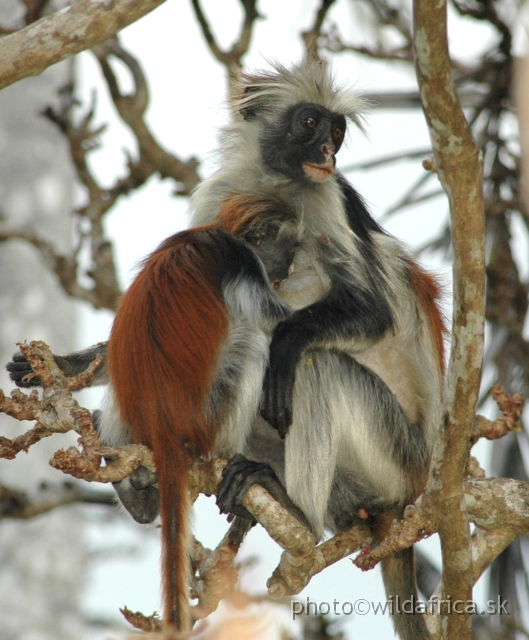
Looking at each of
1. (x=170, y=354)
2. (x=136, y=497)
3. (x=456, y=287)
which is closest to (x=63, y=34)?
(x=170, y=354)

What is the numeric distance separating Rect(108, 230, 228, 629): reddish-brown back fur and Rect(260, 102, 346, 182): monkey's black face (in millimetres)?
999

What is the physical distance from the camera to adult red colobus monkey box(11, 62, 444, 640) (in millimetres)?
3406

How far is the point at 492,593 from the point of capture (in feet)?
16.9

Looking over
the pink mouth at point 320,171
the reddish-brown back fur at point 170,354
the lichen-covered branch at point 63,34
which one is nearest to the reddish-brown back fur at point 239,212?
the pink mouth at point 320,171

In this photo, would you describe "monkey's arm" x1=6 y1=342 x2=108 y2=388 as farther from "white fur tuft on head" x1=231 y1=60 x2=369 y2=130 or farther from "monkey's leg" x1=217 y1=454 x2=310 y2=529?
"white fur tuft on head" x1=231 y1=60 x2=369 y2=130

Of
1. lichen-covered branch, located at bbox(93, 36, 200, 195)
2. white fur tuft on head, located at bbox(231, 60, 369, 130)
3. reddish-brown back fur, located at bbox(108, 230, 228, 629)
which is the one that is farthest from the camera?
lichen-covered branch, located at bbox(93, 36, 200, 195)

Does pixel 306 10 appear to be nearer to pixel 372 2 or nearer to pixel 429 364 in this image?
pixel 372 2

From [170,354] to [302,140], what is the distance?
1.56 metres

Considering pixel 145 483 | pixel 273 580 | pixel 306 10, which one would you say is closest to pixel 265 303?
pixel 145 483

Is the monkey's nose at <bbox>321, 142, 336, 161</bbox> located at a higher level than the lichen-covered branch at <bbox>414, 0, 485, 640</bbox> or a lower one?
higher


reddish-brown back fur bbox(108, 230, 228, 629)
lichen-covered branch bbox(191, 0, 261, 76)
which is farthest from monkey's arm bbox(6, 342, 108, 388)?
lichen-covered branch bbox(191, 0, 261, 76)

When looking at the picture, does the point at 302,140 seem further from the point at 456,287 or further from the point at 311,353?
the point at 456,287

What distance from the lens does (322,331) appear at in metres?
3.65

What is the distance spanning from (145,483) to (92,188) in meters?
2.75
